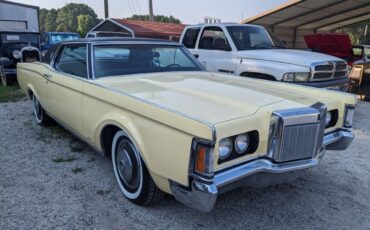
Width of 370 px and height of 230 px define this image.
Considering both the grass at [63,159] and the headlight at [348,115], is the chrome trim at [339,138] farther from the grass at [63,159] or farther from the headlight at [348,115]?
the grass at [63,159]

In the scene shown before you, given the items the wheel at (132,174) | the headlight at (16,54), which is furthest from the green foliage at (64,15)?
the wheel at (132,174)

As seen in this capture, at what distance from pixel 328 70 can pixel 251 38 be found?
165cm

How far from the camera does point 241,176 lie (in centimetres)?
237

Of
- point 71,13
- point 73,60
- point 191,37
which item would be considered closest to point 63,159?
point 73,60

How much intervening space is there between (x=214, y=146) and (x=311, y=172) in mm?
2187

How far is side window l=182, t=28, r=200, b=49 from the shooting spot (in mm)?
7375

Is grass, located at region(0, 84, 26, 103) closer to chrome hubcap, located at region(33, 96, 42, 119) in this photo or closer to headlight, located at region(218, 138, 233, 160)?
chrome hubcap, located at region(33, 96, 42, 119)

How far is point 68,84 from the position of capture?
391 cm

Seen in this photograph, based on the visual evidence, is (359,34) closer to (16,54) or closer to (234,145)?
(16,54)

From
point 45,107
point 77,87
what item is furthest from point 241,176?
point 45,107

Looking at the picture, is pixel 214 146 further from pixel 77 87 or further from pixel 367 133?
pixel 367 133

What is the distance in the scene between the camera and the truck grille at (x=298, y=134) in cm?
246

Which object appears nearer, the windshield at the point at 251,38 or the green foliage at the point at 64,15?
the windshield at the point at 251,38

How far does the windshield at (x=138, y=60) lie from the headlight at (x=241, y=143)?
1.85 m
